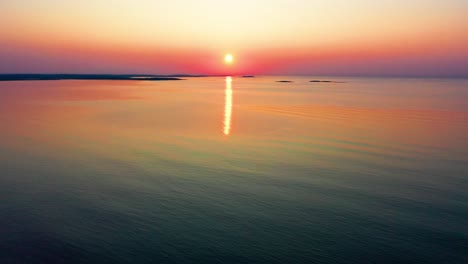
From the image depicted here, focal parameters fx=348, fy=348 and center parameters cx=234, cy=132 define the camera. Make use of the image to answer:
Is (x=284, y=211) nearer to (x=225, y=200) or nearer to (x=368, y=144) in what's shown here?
(x=225, y=200)

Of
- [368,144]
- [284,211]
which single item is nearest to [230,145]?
[368,144]

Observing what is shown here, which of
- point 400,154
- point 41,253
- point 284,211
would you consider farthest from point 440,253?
point 400,154

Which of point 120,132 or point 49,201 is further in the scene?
point 120,132

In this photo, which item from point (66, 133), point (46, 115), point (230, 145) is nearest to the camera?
point (230, 145)

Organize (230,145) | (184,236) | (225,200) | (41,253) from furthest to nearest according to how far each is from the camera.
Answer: (230,145) → (225,200) → (184,236) → (41,253)

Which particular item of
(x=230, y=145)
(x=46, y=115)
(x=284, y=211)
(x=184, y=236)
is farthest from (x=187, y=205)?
(x=46, y=115)

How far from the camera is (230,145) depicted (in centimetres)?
2317

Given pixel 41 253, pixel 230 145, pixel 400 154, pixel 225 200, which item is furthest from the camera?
pixel 230 145

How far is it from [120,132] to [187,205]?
58.0 ft

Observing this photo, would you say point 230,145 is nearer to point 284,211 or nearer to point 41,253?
point 284,211

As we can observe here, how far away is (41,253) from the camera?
30.2 ft

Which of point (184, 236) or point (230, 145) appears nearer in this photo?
point (184, 236)

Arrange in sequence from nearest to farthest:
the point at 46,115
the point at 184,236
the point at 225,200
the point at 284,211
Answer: the point at 184,236 < the point at 284,211 < the point at 225,200 < the point at 46,115

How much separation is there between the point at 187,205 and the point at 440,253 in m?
7.96
